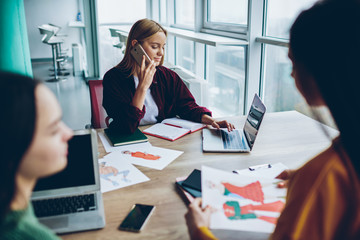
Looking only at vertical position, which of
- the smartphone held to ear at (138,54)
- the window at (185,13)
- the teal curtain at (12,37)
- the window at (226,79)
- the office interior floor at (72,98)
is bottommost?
the office interior floor at (72,98)

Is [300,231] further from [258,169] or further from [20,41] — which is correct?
[20,41]

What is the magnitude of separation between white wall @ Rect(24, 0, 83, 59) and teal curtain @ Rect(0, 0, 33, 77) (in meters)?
→ 8.29

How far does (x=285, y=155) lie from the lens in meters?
1.47

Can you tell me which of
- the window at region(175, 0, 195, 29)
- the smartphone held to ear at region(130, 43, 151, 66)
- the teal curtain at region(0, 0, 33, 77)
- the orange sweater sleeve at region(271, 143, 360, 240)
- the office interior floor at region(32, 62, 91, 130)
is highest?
the window at region(175, 0, 195, 29)

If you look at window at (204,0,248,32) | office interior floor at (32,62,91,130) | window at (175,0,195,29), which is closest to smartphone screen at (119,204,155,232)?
window at (204,0,248,32)

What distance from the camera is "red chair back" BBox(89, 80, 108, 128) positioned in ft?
6.86

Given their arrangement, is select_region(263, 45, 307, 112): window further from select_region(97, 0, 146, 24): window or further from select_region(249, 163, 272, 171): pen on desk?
select_region(97, 0, 146, 24): window

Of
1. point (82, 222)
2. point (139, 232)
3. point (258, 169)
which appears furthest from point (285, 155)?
point (82, 222)

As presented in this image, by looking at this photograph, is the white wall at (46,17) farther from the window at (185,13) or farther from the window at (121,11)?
the window at (185,13)

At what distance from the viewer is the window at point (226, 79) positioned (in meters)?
3.27

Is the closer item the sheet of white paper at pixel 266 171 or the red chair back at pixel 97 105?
the sheet of white paper at pixel 266 171

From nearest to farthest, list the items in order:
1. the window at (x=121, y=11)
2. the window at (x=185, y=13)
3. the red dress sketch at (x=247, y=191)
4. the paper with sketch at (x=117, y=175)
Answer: the red dress sketch at (x=247, y=191), the paper with sketch at (x=117, y=175), the window at (x=185, y=13), the window at (x=121, y=11)

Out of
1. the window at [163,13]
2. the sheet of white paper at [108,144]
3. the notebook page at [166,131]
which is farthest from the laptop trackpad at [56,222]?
the window at [163,13]

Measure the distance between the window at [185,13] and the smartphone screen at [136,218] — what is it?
3.69 meters
